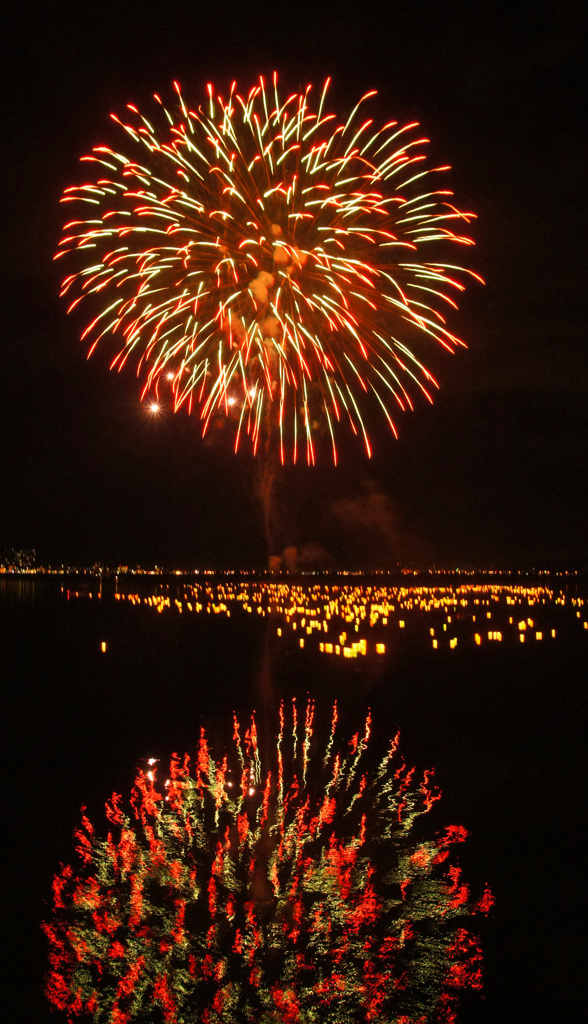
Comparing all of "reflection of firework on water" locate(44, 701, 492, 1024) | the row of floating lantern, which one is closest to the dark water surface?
"reflection of firework on water" locate(44, 701, 492, 1024)

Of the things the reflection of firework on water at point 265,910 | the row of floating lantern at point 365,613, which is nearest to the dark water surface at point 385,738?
the reflection of firework on water at point 265,910

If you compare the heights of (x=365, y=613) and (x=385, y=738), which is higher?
(x=365, y=613)

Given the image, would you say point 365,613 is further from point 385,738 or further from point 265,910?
point 265,910

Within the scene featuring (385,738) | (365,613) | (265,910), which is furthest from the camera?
(365,613)

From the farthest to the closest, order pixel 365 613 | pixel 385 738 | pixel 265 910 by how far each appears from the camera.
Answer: pixel 365 613
pixel 385 738
pixel 265 910

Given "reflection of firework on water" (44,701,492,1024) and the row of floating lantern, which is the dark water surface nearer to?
"reflection of firework on water" (44,701,492,1024)

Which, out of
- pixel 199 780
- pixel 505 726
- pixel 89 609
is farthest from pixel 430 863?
pixel 89 609

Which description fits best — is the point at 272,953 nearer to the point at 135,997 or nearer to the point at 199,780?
the point at 135,997

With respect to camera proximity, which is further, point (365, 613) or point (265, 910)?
point (365, 613)

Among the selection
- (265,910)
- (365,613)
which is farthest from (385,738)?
(365,613)
